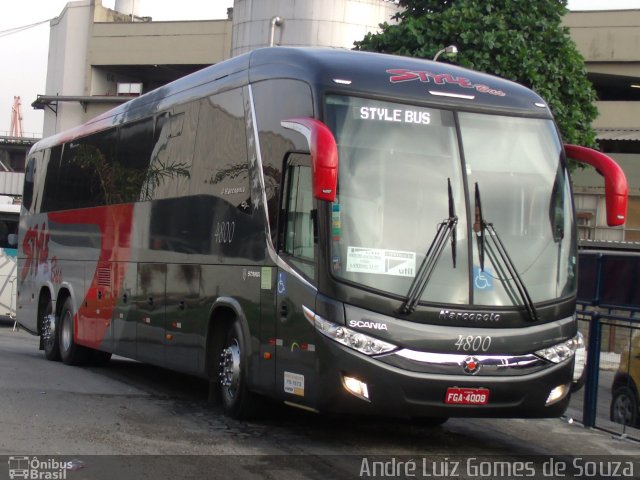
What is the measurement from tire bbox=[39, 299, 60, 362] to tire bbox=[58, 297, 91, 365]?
0.20 m

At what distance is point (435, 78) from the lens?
962 centimetres

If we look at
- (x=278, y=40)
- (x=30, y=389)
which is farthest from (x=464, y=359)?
(x=278, y=40)

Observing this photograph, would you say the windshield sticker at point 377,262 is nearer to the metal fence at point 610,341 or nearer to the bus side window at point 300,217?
the bus side window at point 300,217

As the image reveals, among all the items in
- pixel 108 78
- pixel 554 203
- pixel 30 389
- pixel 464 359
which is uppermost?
pixel 108 78

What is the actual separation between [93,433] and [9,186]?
6174 cm

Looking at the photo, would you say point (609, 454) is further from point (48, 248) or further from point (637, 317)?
point (48, 248)

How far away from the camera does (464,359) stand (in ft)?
28.5

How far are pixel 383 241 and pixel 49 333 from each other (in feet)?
34.0

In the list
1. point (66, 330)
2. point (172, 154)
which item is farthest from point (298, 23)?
point (172, 154)

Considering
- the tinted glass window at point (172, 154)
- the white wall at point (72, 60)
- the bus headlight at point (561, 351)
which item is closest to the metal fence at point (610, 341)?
the bus headlight at point (561, 351)

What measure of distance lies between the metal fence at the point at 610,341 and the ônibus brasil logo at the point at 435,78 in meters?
2.71

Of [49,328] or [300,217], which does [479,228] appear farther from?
[49,328]

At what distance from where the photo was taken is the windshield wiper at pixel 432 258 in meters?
8.62

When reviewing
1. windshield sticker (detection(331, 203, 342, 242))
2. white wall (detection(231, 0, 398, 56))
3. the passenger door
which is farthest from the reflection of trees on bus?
windshield sticker (detection(331, 203, 342, 242))
